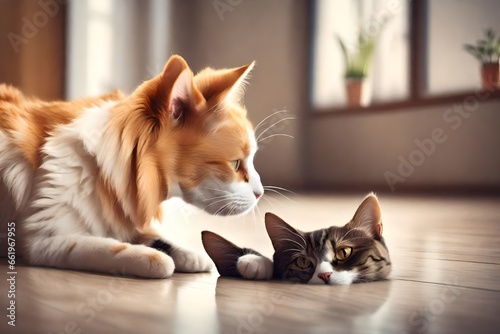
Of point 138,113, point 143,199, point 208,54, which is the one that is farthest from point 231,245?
point 208,54

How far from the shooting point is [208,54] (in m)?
4.66

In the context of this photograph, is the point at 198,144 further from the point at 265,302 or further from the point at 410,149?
the point at 410,149

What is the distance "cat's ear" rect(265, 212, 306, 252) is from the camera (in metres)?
1.08

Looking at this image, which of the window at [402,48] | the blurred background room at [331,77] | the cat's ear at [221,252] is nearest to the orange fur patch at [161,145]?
the cat's ear at [221,252]

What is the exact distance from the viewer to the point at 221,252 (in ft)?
3.76

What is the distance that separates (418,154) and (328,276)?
349 cm

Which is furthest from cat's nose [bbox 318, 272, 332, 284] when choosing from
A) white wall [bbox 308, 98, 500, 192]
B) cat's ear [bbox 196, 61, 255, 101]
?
white wall [bbox 308, 98, 500, 192]

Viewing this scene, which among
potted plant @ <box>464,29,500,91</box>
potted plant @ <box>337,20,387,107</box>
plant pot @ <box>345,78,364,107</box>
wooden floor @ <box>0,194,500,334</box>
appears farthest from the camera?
plant pot @ <box>345,78,364,107</box>

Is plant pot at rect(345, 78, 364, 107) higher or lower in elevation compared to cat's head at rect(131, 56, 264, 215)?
higher

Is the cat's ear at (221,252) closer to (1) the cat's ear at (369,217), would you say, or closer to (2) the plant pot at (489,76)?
(1) the cat's ear at (369,217)

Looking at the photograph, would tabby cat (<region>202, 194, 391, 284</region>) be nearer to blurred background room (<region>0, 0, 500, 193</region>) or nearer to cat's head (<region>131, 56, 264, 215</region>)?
cat's head (<region>131, 56, 264, 215</region>)

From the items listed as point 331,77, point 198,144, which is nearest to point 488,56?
point 331,77

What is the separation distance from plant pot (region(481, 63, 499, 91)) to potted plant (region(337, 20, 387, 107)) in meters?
0.96

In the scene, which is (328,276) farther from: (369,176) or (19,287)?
(369,176)
